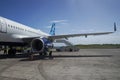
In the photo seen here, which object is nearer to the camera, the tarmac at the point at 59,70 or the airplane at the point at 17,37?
the tarmac at the point at 59,70

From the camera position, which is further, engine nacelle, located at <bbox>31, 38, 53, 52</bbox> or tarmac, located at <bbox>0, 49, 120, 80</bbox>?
engine nacelle, located at <bbox>31, 38, 53, 52</bbox>

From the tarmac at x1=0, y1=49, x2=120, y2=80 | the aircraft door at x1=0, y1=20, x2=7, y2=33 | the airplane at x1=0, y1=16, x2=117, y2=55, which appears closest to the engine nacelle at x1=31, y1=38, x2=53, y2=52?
the airplane at x1=0, y1=16, x2=117, y2=55

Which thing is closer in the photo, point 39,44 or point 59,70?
point 59,70

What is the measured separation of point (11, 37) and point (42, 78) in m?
11.2

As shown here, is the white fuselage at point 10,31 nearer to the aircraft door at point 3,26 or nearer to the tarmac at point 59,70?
the aircraft door at point 3,26

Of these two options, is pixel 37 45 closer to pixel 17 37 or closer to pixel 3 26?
pixel 17 37

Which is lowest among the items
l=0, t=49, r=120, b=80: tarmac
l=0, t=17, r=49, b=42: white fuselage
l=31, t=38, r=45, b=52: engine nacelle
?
l=0, t=49, r=120, b=80: tarmac

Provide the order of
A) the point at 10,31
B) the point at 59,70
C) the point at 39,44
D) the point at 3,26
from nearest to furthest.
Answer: the point at 59,70
the point at 3,26
the point at 10,31
the point at 39,44

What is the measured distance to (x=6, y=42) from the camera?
16.5 meters

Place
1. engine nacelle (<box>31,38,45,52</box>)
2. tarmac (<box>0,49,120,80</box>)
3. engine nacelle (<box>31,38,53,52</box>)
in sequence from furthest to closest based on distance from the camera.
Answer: engine nacelle (<box>31,38,45,52</box>) → engine nacelle (<box>31,38,53,52</box>) → tarmac (<box>0,49,120,80</box>)

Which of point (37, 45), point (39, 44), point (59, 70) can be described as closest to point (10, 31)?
point (37, 45)

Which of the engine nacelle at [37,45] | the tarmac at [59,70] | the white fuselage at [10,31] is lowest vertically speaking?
the tarmac at [59,70]

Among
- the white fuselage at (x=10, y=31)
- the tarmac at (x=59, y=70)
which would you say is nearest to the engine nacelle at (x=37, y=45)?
the white fuselage at (x=10, y=31)

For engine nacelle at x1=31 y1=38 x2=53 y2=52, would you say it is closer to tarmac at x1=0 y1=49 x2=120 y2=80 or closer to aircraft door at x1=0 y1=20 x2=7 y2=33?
aircraft door at x1=0 y1=20 x2=7 y2=33
